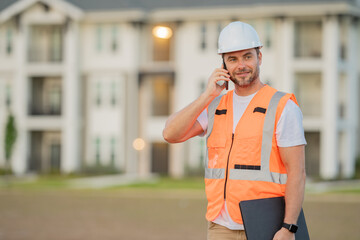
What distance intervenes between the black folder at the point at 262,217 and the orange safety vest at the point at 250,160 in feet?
0.27

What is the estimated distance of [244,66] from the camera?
3982 mm

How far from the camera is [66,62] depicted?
121ft

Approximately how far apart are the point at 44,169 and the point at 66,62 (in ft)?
22.0

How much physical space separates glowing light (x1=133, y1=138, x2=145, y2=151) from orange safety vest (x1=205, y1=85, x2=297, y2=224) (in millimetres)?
32865

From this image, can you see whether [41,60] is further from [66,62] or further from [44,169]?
[44,169]

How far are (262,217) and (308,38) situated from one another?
3283 cm

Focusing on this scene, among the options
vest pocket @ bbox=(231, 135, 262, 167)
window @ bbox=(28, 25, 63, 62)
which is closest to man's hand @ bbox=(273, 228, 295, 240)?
vest pocket @ bbox=(231, 135, 262, 167)

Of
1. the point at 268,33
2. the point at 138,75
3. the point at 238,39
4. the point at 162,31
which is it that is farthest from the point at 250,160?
the point at 138,75

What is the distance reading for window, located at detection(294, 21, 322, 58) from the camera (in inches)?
1393

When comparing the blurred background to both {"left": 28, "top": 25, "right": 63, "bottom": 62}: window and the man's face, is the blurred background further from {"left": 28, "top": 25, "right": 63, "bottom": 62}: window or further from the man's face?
the man's face

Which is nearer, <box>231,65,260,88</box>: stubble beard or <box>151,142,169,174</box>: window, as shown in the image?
<box>231,65,260,88</box>: stubble beard

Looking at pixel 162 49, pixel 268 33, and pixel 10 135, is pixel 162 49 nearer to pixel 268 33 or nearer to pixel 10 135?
pixel 268 33

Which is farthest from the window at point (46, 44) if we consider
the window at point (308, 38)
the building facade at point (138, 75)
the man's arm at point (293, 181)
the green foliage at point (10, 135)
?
the man's arm at point (293, 181)

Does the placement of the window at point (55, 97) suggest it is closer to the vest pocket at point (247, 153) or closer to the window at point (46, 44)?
the window at point (46, 44)
